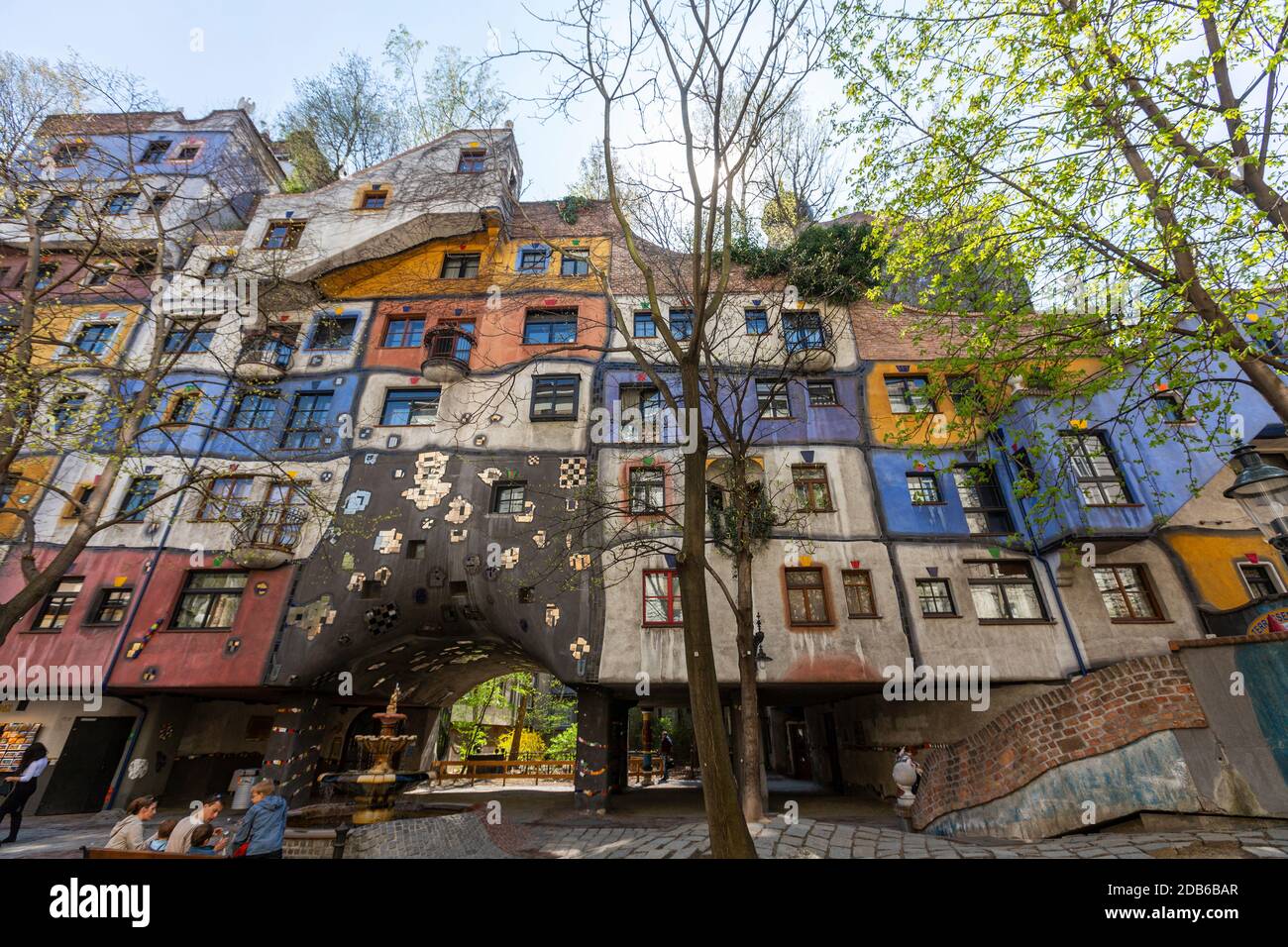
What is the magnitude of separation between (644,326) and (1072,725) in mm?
15629

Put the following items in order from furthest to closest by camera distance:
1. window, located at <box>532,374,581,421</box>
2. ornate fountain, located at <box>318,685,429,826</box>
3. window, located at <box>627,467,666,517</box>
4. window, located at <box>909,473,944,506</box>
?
window, located at <box>532,374,581,421</box>, window, located at <box>627,467,666,517</box>, window, located at <box>909,473,944,506</box>, ornate fountain, located at <box>318,685,429,826</box>

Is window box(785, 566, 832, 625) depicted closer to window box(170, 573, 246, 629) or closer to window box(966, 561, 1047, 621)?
window box(966, 561, 1047, 621)

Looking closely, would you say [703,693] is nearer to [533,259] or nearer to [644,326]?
[644,326]

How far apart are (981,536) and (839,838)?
9908 mm

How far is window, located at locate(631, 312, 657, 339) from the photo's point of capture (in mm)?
18500

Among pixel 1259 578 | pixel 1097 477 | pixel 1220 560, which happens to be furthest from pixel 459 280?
pixel 1259 578

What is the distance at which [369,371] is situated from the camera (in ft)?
58.3

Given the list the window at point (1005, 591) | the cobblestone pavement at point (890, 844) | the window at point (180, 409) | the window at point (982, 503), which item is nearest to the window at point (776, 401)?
the window at point (982, 503)

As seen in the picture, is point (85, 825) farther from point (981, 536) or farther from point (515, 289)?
point (981, 536)

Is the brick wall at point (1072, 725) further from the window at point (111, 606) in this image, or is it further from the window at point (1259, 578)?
the window at point (111, 606)

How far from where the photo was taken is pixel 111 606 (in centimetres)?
1478

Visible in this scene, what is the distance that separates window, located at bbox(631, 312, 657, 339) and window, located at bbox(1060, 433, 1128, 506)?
12523 millimetres

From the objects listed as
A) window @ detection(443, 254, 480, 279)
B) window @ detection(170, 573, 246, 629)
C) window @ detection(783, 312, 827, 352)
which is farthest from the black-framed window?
window @ detection(170, 573, 246, 629)

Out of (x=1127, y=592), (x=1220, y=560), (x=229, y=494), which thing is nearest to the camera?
(x=1220, y=560)
